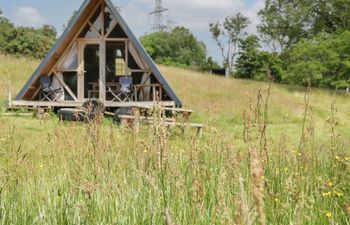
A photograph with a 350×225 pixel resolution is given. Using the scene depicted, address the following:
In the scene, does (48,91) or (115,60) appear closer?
(48,91)

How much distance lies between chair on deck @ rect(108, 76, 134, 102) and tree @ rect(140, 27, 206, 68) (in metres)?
40.2

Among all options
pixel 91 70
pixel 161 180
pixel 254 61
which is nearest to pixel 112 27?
pixel 91 70

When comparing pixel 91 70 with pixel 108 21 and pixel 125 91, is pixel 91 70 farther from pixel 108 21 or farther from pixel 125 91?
pixel 108 21

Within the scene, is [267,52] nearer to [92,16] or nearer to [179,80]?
[179,80]

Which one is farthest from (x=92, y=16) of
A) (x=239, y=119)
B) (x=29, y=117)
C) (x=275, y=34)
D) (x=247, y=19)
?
(x=247, y=19)

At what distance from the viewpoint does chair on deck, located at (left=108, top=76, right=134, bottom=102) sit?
1543 centimetres

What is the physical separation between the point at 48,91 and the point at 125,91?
2.64 m

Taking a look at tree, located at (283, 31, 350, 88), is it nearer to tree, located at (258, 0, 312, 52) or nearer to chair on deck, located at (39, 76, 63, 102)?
tree, located at (258, 0, 312, 52)

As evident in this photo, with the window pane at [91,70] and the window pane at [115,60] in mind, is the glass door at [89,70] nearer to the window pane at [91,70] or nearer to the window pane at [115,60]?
the window pane at [91,70]

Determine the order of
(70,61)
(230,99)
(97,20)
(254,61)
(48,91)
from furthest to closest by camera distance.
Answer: (254,61) < (230,99) < (70,61) < (97,20) < (48,91)

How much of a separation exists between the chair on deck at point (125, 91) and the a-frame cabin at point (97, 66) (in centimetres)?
12

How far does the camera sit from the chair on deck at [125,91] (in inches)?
607

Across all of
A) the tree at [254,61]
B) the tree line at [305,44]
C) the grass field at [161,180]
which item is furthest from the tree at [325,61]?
the grass field at [161,180]

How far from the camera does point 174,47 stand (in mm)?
61594
